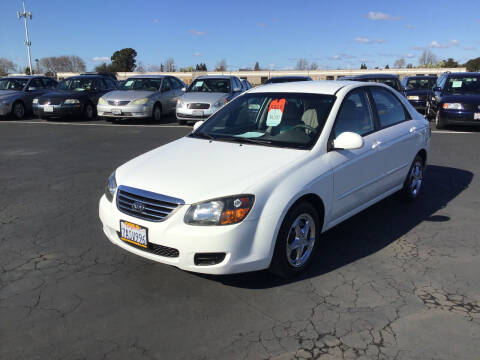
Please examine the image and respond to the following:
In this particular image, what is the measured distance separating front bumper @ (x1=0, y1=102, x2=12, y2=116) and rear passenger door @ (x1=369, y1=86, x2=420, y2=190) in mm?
13970

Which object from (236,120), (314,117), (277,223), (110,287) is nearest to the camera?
(277,223)

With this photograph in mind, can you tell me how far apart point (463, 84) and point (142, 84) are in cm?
993

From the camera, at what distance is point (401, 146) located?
4.87 metres

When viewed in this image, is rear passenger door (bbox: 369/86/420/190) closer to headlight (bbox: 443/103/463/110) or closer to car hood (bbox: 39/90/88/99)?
headlight (bbox: 443/103/463/110)

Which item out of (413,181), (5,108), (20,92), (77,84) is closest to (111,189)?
(413,181)

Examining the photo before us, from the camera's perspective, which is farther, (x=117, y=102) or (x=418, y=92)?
(x=418, y=92)

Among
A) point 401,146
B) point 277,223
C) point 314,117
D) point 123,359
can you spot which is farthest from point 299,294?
point 401,146

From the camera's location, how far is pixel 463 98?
1109cm

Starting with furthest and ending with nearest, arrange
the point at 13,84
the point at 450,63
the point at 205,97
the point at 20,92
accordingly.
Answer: the point at 450,63, the point at 13,84, the point at 20,92, the point at 205,97

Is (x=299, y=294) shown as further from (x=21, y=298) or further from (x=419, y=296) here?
(x=21, y=298)

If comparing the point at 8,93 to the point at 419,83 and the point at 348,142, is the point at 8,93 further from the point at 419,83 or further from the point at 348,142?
the point at 419,83

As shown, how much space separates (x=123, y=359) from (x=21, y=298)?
1.21 m

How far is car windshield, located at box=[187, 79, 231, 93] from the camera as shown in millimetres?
13555

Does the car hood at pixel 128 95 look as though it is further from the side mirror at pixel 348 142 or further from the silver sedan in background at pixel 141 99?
the side mirror at pixel 348 142
